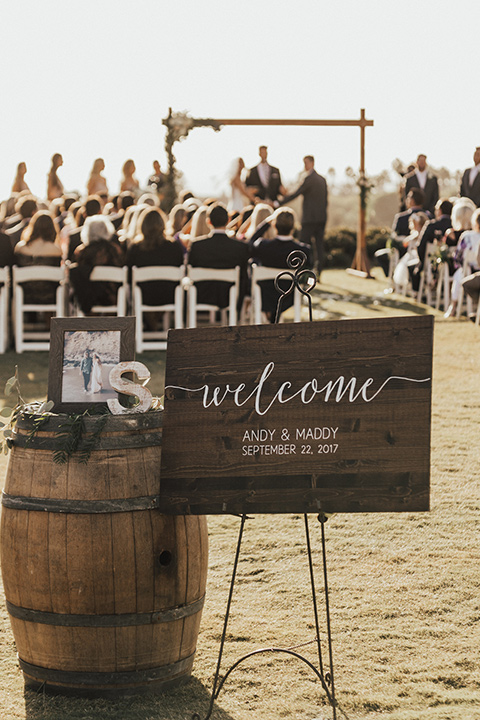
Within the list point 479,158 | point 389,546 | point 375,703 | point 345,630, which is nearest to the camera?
point 375,703

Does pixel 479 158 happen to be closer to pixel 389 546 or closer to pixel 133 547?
pixel 389 546

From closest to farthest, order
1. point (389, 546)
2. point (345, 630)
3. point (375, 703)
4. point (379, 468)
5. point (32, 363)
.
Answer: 1. point (379, 468)
2. point (375, 703)
3. point (345, 630)
4. point (389, 546)
5. point (32, 363)

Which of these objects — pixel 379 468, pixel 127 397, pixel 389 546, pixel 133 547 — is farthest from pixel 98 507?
pixel 389 546

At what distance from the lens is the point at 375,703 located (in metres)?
3.38

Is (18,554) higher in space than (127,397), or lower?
lower

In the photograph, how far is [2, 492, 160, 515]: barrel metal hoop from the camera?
3195 millimetres

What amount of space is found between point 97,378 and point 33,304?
789cm

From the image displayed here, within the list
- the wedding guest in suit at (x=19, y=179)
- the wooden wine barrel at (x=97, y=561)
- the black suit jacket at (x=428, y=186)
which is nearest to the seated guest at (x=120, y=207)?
the wedding guest in suit at (x=19, y=179)

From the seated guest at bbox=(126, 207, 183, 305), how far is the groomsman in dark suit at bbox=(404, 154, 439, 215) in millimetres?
8329

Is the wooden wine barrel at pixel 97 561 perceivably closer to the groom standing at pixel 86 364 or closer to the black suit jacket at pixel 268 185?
the groom standing at pixel 86 364

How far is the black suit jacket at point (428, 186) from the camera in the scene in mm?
17953

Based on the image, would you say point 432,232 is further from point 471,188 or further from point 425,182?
point 425,182

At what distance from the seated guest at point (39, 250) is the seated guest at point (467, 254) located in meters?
5.25

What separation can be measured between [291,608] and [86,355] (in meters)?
1.56
